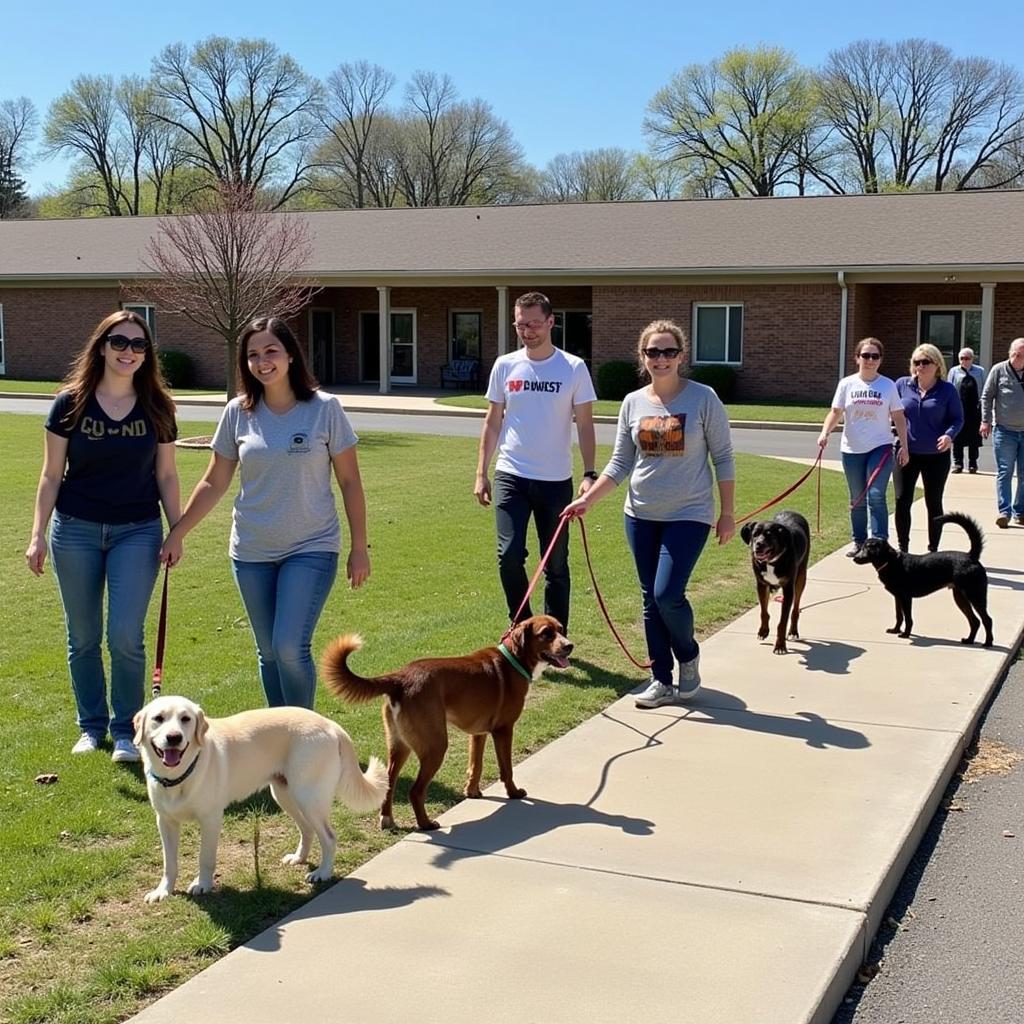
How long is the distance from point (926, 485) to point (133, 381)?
7.37 meters

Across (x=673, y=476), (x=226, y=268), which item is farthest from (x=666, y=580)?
(x=226, y=268)

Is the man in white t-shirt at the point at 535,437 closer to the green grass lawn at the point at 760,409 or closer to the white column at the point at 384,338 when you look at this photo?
the green grass lawn at the point at 760,409

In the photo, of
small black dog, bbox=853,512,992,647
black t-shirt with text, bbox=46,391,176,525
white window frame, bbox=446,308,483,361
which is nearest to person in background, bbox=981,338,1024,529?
small black dog, bbox=853,512,992,647

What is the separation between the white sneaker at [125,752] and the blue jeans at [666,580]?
2.58 meters

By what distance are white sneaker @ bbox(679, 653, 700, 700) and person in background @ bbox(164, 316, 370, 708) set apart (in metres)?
2.10

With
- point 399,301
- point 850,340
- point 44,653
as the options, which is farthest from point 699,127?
point 44,653

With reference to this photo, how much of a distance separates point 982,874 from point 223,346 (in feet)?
107

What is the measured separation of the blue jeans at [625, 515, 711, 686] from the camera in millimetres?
6113

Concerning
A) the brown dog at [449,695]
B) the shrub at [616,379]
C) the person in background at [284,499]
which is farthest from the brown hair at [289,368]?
the shrub at [616,379]

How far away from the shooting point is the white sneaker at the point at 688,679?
249 inches

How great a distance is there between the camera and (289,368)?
4848 mm

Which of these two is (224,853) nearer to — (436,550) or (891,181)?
(436,550)

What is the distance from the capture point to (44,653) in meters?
7.30

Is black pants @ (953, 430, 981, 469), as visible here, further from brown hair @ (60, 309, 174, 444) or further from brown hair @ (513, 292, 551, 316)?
brown hair @ (60, 309, 174, 444)
